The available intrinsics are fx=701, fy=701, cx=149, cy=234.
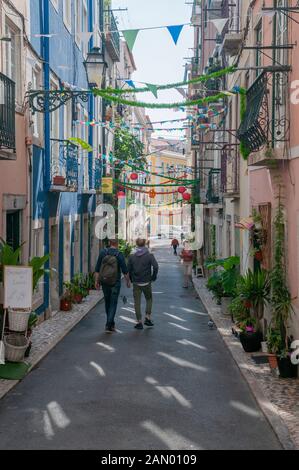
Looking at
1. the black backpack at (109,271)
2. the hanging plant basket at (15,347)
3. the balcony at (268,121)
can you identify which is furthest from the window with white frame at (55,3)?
the hanging plant basket at (15,347)

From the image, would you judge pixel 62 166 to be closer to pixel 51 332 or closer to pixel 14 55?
pixel 14 55

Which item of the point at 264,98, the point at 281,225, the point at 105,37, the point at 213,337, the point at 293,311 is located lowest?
the point at 213,337

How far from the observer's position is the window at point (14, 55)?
1243cm

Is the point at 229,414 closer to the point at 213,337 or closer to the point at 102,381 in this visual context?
the point at 102,381

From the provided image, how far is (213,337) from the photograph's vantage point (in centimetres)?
1319

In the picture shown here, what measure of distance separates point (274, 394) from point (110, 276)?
5499 millimetres

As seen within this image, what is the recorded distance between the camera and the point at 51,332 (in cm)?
1347

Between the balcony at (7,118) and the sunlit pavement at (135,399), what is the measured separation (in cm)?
320

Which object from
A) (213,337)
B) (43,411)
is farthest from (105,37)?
(43,411)

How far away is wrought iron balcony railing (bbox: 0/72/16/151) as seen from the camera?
10.0m

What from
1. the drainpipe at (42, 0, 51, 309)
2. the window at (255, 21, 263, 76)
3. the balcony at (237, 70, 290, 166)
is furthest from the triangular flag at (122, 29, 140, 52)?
the drainpipe at (42, 0, 51, 309)

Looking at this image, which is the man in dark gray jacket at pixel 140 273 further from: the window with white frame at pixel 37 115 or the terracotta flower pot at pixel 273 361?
the terracotta flower pot at pixel 273 361
